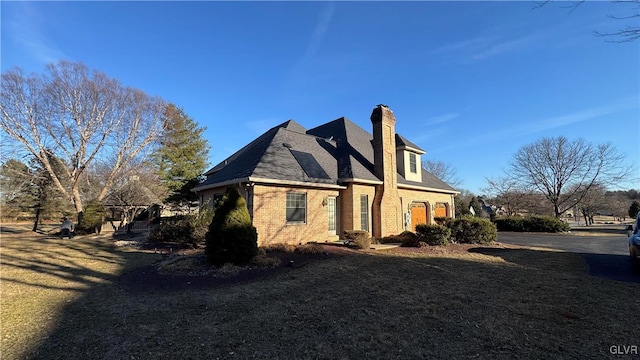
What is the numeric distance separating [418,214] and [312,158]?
8.24 metres

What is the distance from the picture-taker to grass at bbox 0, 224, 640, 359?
370 centimetres

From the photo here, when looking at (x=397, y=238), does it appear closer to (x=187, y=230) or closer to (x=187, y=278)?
(x=187, y=230)

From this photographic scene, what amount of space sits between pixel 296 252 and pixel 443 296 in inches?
239

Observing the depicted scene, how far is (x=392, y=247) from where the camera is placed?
13.2 m

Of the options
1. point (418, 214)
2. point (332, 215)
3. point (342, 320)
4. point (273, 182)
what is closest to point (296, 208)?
point (273, 182)

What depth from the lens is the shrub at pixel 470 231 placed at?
48.0ft

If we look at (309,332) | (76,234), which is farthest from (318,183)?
(76,234)

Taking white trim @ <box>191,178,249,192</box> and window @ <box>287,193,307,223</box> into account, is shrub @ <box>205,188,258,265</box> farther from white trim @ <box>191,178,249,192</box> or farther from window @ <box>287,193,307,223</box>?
window @ <box>287,193,307,223</box>

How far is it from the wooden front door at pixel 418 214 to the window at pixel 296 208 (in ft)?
26.6

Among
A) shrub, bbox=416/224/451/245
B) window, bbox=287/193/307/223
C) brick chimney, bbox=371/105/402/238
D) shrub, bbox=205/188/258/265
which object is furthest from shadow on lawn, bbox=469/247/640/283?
shrub, bbox=205/188/258/265

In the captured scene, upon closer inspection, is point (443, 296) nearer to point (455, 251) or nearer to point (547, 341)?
point (547, 341)

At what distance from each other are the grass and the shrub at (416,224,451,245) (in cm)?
494

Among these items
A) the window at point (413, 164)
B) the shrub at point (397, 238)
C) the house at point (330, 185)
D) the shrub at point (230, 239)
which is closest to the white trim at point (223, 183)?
the house at point (330, 185)
